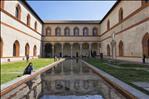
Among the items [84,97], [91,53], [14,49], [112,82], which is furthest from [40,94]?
[91,53]

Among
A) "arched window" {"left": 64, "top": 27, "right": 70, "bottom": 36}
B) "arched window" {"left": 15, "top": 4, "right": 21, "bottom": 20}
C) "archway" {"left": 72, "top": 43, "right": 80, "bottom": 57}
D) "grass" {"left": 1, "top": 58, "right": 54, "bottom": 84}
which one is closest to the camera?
"grass" {"left": 1, "top": 58, "right": 54, "bottom": 84}

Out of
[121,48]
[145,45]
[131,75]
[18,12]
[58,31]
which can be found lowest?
[131,75]

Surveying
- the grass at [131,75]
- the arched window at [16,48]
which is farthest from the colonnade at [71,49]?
the grass at [131,75]

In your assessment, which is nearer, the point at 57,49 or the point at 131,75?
the point at 131,75

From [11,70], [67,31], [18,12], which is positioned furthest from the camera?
[67,31]

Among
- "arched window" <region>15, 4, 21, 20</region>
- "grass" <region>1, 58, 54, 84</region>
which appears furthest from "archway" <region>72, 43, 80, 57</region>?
"grass" <region>1, 58, 54, 84</region>

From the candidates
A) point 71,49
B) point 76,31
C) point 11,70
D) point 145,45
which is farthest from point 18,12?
point 76,31

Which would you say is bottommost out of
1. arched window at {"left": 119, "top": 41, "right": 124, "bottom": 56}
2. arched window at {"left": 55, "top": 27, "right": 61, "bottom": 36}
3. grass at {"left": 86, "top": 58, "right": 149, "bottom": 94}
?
grass at {"left": 86, "top": 58, "right": 149, "bottom": 94}

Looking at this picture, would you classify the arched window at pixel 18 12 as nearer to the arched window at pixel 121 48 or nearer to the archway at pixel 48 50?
the arched window at pixel 121 48

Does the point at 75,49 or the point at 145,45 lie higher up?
the point at 75,49

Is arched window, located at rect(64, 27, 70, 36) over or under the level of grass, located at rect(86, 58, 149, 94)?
over

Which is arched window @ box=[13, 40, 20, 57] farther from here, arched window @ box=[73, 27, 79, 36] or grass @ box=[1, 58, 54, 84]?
arched window @ box=[73, 27, 79, 36]

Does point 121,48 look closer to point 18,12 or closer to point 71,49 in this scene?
point 18,12

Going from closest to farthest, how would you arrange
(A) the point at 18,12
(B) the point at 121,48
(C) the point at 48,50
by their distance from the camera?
(A) the point at 18,12
(B) the point at 121,48
(C) the point at 48,50
